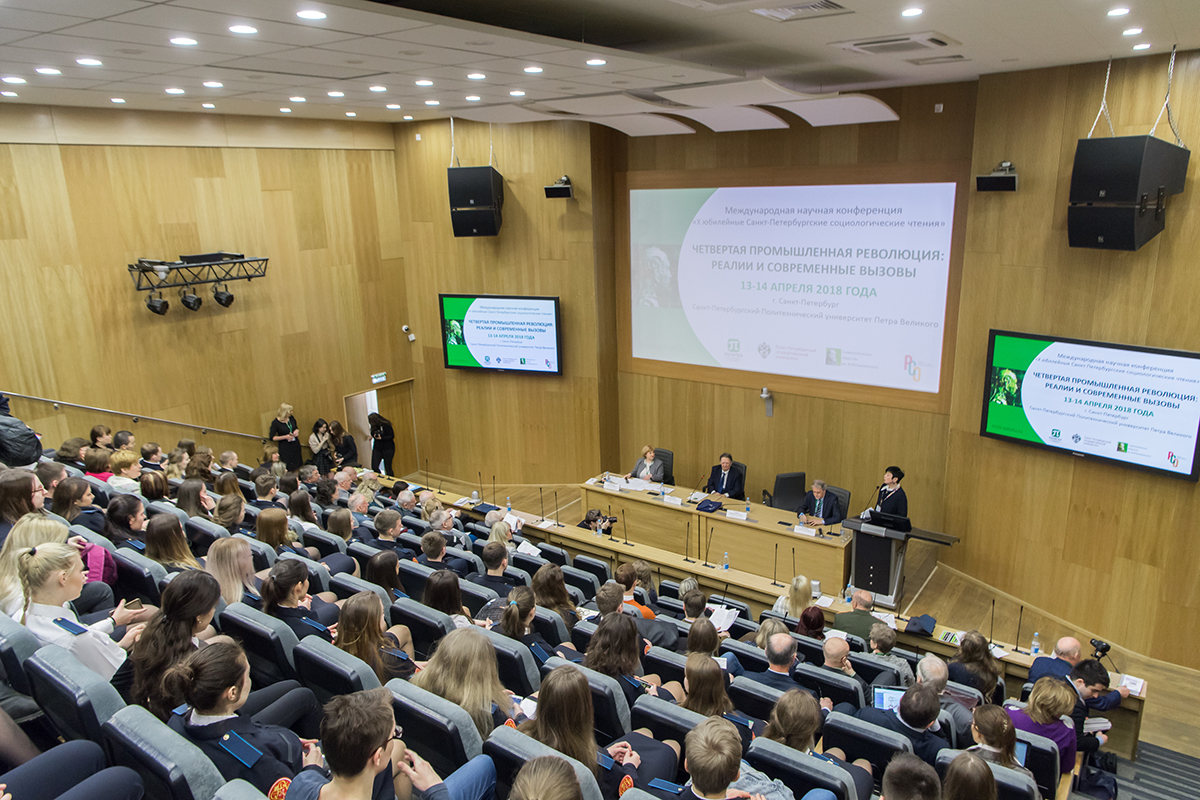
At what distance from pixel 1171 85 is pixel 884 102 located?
91.4 inches

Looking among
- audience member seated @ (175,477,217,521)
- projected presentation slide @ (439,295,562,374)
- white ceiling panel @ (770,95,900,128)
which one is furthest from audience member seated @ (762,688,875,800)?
projected presentation slide @ (439,295,562,374)

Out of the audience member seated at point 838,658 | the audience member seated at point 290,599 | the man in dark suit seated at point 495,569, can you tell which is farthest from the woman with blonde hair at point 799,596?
the audience member seated at point 290,599

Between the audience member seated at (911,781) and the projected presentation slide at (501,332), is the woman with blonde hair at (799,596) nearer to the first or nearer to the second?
the audience member seated at (911,781)

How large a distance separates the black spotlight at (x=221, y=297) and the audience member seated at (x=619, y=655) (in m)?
7.26

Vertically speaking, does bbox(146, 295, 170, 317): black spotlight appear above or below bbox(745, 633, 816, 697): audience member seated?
above

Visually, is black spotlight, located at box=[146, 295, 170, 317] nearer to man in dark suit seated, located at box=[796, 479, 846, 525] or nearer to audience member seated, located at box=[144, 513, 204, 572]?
audience member seated, located at box=[144, 513, 204, 572]

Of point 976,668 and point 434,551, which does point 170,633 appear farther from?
point 976,668

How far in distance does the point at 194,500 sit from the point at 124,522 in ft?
2.58

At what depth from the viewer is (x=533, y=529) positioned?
8.25 m

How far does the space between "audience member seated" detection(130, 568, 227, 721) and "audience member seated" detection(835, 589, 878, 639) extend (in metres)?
4.16

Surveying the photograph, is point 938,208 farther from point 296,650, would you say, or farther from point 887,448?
point 296,650

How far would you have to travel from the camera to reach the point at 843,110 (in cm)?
727

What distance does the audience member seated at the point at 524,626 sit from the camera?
3.97m

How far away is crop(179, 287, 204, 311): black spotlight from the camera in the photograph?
8.58m
